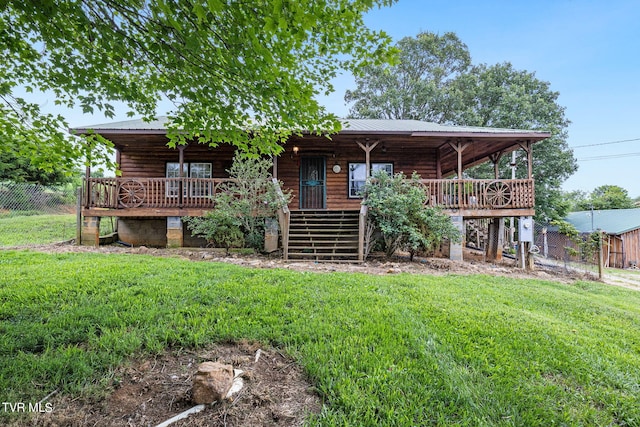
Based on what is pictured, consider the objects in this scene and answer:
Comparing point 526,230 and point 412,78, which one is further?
point 412,78

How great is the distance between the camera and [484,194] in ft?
28.5

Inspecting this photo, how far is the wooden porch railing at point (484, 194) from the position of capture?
8648 millimetres

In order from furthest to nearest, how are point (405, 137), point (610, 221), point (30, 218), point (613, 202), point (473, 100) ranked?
1. point (613, 202)
2. point (473, 100)
3. point (610, 221)
4. point (30, 218)
5. point (405, 137)

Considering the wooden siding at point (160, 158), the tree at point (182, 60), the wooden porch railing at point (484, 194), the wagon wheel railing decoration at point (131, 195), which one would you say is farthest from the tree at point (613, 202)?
the wagon wheel railing decoration at point (131, 195)

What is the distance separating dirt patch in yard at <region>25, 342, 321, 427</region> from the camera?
157 centimetres

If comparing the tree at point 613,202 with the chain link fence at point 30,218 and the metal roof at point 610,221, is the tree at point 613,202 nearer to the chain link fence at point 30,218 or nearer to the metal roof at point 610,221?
the metal roof at point 610,221

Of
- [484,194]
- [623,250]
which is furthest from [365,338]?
[623,250]

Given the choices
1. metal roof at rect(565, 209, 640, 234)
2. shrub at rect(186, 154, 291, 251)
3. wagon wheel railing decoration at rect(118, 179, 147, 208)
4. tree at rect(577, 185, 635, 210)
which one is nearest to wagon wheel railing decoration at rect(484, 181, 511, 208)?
shrub at rect(186, 154, 291, 251)

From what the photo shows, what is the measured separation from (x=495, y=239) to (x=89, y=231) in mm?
13015

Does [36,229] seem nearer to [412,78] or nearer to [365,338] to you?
[365,338]

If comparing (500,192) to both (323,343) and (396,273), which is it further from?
(323,343)

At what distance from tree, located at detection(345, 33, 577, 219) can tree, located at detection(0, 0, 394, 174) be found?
12.9 meters

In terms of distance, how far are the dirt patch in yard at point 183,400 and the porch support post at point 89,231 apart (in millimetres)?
8405

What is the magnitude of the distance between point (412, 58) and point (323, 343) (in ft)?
85.1
